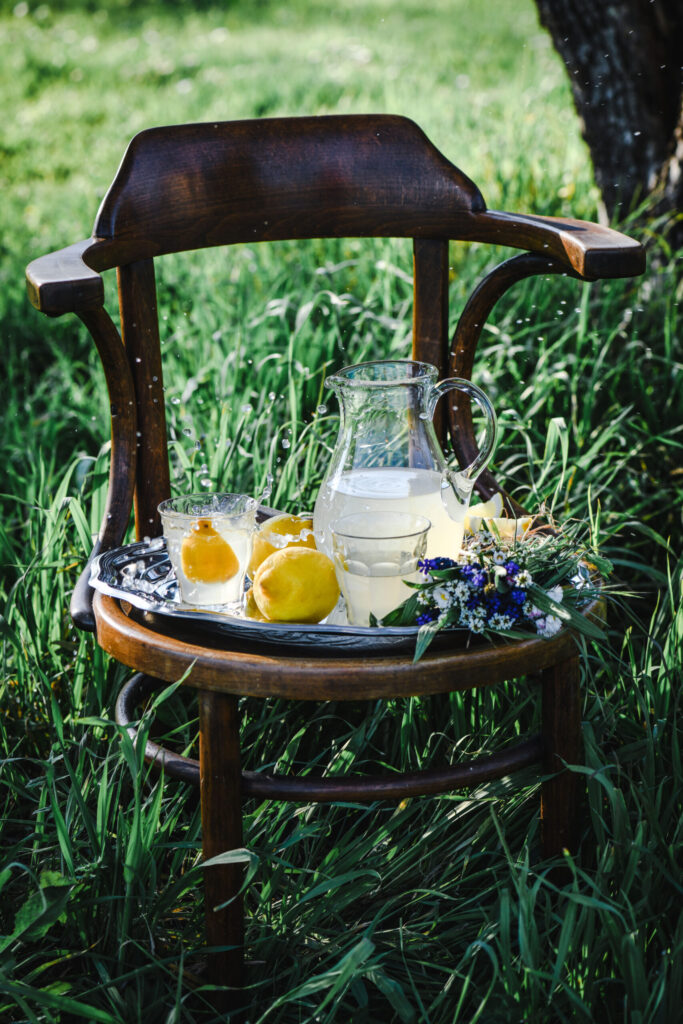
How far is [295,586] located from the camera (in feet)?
4.27

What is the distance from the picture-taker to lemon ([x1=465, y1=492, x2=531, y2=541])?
1463 millimetres

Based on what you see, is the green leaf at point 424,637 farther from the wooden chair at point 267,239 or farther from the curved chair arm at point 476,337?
the curved chair arm at point 476,337

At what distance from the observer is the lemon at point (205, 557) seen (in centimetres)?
136

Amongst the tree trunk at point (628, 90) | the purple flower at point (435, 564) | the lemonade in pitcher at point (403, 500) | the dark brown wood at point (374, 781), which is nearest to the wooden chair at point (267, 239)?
the dark brown wood at point (374, 781)

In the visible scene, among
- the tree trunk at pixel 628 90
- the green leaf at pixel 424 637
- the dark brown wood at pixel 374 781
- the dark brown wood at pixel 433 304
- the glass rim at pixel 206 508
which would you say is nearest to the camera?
the green leaf at pixel 424 637

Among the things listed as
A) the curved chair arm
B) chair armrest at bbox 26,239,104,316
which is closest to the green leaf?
the curved chair arm

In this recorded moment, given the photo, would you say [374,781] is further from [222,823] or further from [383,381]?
[383,381]

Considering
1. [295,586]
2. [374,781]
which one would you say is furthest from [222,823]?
[295,586]

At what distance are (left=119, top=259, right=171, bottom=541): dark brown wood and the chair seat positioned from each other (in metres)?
0.47

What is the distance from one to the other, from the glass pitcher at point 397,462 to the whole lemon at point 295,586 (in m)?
0.12

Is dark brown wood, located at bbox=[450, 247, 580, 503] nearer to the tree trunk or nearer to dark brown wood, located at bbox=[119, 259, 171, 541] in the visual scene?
dark brown wood, located at bbox=[119, 259, 171, 541]

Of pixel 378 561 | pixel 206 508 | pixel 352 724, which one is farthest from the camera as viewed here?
pixel 352 724

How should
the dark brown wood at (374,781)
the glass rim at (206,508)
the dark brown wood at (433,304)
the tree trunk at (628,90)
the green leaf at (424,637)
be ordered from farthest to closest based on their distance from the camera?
the tree trunk at (628,90), the dark brown wood at (433,304), the glass rim at (206,508), the dark brown wood at (374,781), the green leaf at (424,637)

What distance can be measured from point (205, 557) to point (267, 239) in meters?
0.67
